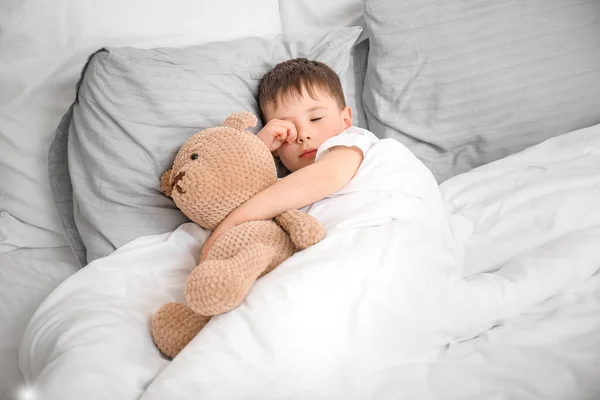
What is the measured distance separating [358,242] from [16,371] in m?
0.65

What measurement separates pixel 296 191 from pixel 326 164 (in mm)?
86

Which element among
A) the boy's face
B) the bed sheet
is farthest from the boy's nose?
the bed sheet

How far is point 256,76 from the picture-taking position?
1349 mm

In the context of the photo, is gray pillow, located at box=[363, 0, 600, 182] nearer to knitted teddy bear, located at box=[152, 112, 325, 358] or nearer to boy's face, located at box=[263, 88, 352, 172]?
boy's face, located at box=[263, 88, 352, 172]

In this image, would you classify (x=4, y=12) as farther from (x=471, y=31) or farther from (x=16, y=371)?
(x=471, y=31)

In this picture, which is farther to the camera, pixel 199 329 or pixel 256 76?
pixel 256 76

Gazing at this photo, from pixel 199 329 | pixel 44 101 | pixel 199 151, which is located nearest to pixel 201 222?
pixel 199 151

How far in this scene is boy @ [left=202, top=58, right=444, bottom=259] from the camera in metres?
1.01

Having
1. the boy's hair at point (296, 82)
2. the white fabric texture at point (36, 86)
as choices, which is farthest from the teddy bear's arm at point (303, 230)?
the white fabric texture at point (36, 86)

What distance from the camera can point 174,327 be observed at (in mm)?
884

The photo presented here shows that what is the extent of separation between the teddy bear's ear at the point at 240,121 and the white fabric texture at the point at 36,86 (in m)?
0.41

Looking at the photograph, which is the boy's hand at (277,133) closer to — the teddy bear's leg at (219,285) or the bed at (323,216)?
the bed at (323,216)

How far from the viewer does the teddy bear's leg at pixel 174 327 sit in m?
0.88

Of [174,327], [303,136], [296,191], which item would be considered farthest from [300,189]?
[174,327]
